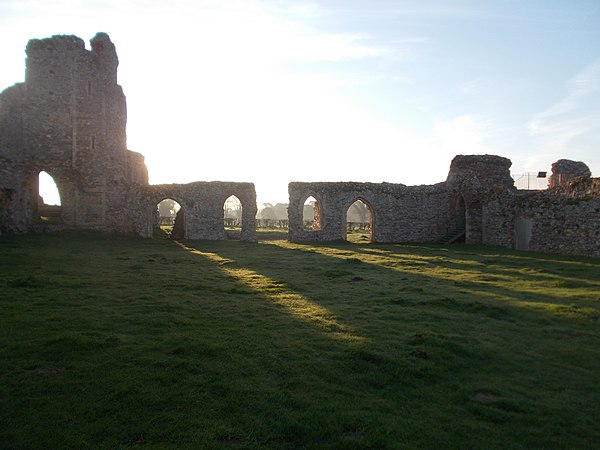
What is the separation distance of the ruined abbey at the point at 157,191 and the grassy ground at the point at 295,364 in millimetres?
11615

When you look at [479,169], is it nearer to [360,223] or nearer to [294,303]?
[360,223]

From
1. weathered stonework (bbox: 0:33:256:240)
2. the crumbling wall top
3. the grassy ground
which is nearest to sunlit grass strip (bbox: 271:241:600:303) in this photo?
the grassy ground

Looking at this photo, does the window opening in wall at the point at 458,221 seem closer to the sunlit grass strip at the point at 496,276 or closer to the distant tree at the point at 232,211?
the sunlit grass strip at the point at 496,276

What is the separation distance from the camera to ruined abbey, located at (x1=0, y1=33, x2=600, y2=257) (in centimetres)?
2314

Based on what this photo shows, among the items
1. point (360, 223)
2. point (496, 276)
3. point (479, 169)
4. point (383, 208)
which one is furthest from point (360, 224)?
point (496, 276)

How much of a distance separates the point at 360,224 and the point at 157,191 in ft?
83.9

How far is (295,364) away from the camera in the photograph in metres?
6.66

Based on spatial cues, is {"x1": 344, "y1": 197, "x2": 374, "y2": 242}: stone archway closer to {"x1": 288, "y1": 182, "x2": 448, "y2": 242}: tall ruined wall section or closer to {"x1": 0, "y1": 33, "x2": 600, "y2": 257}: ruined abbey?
{"x1": 288, "y1": 182, "x2": 448, "y2": 242}: tall ruined wall section

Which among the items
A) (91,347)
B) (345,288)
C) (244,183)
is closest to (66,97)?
(244,183)

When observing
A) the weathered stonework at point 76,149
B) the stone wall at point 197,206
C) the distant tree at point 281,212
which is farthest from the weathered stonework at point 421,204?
the distant tree at point 281,212

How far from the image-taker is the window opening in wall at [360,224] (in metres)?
33.3

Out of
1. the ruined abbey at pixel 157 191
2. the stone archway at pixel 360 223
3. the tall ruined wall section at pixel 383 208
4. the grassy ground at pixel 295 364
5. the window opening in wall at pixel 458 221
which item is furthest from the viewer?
the stone archway at pixel 360 223

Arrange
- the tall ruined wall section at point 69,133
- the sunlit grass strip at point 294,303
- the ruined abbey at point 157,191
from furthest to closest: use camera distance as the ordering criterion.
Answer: the tall ruined wall section at point 69,133 < the ruined abbey at point 157,191 < the sunlit grass strip at point 294,303

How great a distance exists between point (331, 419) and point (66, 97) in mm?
27689
